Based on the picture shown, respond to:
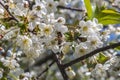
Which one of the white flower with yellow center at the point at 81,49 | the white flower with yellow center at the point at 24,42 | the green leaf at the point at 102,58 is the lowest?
the green leaf at the point at 102,58

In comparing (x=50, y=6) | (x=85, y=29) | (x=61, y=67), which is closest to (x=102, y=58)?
(x=61, y=67)

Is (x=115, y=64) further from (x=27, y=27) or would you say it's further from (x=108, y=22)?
(x=27, y=27)

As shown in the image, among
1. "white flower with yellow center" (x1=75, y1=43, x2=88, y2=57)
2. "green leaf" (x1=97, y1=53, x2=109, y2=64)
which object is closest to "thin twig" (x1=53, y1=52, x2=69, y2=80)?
"white flower with yellow center" (x1=75, y1=43, x2=88, y2=57)

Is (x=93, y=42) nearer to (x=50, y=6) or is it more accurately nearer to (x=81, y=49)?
(x=81, y=49)

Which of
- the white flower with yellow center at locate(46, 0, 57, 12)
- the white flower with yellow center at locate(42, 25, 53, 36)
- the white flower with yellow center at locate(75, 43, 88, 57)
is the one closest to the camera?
the white flower with yellow center at locate(42, 25, 53, 36)

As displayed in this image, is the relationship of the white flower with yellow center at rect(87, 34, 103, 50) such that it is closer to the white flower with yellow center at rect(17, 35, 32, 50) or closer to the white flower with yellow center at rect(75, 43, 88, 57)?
the white flower with yellow center at rect(75, 43, 88, 57)

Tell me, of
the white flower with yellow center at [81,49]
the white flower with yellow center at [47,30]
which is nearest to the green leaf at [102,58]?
the white flower with yellow center at [81,49]

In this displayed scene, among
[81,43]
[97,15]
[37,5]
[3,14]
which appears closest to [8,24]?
[3,14]

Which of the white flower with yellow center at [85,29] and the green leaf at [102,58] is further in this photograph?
the green leaf at [102,58]

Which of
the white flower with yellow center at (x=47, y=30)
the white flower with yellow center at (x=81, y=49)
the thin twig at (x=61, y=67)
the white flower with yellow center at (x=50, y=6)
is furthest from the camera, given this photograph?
the white flower with yellow center at (x=50, y=6)

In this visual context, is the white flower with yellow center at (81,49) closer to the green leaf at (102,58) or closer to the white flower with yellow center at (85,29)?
the white flower with yellow center at (85,29)

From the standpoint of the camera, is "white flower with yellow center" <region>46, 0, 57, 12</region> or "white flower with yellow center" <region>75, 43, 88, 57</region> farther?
"white flower with yellow center" <region>46, 0, 57, 12</region>
